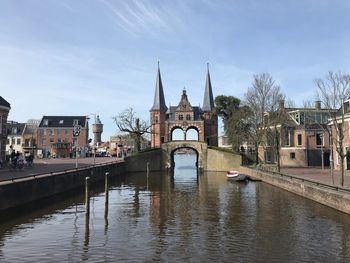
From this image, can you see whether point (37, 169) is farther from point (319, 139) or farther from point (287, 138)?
point (319, 139)

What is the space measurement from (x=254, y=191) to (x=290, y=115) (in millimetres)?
33471

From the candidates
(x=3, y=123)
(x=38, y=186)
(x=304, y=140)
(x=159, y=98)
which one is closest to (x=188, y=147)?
(x=159, y=98)

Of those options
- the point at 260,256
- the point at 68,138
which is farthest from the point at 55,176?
the point at 68,138

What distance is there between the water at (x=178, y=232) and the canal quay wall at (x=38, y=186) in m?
1.08

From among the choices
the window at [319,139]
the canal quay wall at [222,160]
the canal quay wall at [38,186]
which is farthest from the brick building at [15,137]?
the window at [319,139]

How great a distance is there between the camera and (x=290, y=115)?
242 feet

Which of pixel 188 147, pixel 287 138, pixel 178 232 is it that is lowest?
pixel 178 232

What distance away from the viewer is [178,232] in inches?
890

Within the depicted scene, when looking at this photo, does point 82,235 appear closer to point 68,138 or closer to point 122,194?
point 122,194

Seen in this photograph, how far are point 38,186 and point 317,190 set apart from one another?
23.0 metres

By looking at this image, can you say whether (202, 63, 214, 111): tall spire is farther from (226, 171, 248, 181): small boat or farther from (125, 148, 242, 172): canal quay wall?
(226, 171, 248, 181): small boat

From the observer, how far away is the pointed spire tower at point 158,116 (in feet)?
340

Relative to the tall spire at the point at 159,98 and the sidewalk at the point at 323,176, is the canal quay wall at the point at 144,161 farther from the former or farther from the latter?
the sidewalk at the point at 323,176

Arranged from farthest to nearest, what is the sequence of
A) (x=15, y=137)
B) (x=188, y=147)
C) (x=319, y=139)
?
(x=15, y=137), (x=188, y=147), (x=319, y=139)
